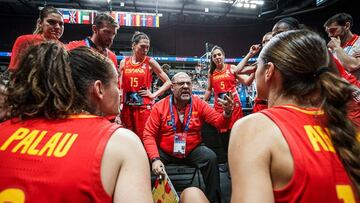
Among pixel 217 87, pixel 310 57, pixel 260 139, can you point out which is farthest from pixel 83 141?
pixel 217 87

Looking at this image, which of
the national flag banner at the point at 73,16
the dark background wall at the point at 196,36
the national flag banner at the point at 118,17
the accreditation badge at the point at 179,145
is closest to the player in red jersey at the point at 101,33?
the accreditation badge at the point at 179,145

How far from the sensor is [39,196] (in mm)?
713

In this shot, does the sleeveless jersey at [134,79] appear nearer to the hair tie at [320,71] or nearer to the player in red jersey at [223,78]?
the player in red jersey at [223,78]

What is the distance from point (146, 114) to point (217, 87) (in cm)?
A: 128

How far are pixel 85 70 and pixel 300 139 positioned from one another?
0.76 metres

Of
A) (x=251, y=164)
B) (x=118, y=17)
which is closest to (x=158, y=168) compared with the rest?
(x=251, y=164)

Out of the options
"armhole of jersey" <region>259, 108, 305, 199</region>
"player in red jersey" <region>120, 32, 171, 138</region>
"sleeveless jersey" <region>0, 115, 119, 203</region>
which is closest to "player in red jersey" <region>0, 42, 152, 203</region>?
"sleeveless jersey" <region>0, 115, 119, 203</region>

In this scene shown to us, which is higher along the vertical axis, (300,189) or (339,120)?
(339,120)

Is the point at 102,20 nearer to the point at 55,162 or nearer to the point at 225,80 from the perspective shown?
the point at 225,80

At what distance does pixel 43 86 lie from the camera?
0.89 metres

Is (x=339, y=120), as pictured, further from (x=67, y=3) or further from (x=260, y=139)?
(x=67, y=3)

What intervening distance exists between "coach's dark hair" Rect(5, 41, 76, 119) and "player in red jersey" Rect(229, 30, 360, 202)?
0.59 m

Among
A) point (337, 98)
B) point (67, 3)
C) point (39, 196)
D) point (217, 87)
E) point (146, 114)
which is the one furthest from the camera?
Result: point (67, 3)

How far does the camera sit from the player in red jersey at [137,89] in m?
3.35
